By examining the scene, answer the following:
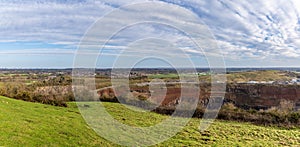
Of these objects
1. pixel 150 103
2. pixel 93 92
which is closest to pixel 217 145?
pixel 150 103

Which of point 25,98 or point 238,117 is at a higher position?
point 25,98

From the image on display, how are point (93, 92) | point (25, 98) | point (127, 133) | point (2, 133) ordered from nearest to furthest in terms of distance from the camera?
point (2, 133), point (127, 133), point (25, 98), point (93, 92)

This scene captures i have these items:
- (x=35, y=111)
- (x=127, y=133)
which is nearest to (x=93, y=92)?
(x=35, y=111)

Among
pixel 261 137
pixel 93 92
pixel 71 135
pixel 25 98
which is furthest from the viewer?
pixel 93 92

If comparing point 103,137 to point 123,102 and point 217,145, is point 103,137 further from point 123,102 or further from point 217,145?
point 123,102

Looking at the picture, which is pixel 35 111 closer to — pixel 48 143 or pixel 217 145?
pixel 48 143

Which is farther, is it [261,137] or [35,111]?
[261,137]
